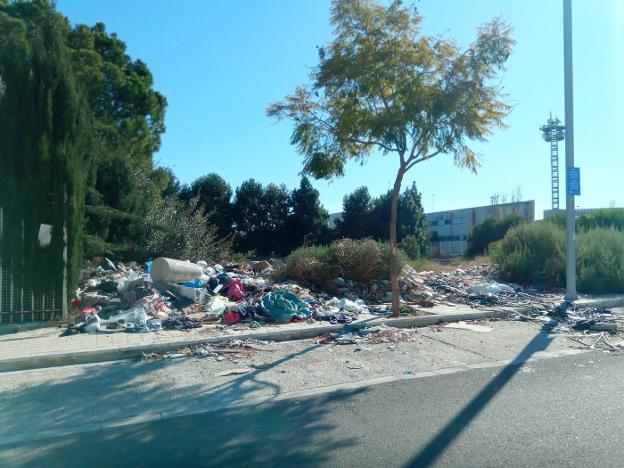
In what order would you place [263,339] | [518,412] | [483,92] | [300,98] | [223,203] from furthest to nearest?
[223,203], [300,98], [483,92], [263,339], [518,412]

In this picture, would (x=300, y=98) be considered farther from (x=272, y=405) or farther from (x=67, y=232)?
(x=272, y=405)

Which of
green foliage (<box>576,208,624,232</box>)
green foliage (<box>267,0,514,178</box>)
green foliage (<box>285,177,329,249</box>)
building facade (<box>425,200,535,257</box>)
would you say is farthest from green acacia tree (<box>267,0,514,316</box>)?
building facade (<box>425,200,535,257</box>)

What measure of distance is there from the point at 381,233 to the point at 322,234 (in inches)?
177

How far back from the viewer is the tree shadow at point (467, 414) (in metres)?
4.66

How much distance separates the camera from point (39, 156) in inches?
404

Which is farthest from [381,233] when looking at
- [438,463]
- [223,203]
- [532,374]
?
[438,463]

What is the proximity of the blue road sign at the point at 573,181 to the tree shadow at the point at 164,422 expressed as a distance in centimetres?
887

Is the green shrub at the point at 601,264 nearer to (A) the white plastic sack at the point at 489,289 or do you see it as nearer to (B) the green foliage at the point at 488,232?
(A) the white plastic sack at the point at 489,289

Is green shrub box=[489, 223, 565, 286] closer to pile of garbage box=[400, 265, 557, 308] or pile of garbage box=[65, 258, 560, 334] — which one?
pile of garbage box=[400, 265, 557, 308]

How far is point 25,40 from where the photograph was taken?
418 inches

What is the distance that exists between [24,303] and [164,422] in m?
5.92

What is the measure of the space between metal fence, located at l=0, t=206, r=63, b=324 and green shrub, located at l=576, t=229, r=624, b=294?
13.3 metres

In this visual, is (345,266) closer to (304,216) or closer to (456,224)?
(304,216)

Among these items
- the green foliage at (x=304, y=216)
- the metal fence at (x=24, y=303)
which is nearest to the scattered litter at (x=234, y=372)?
the metal fence at (x=24, y=303)
